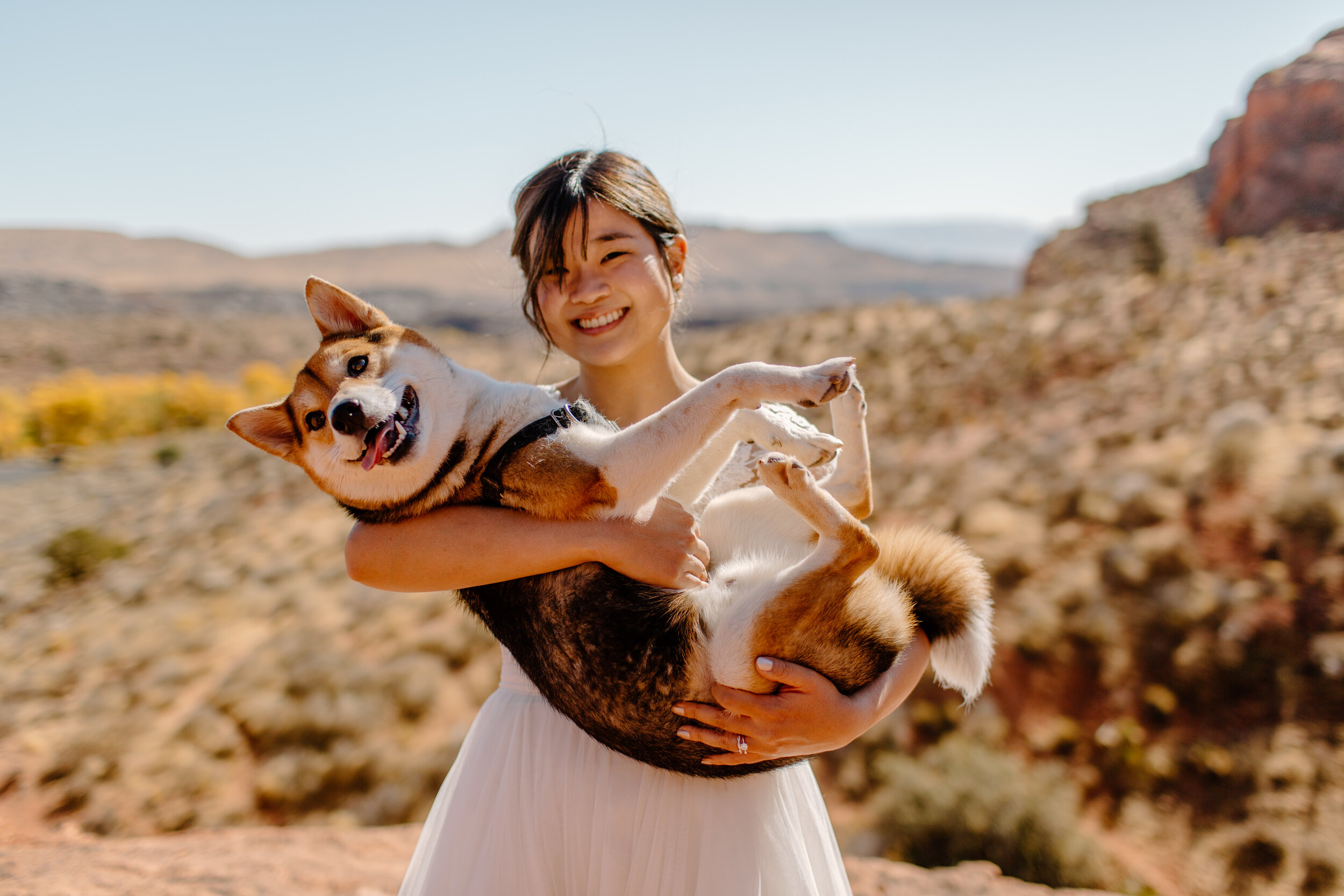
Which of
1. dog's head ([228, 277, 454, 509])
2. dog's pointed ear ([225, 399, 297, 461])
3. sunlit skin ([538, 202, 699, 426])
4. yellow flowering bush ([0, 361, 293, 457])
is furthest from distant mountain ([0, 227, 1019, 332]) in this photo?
dog's pointed ear ([225, 399, 297, 461])

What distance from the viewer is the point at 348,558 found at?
2107 millimetres

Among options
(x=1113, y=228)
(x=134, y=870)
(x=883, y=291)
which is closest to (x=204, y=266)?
(x=883, y=291)

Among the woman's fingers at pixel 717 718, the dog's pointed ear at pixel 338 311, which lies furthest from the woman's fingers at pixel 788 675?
the dog's pointed ear at pixel 338 311

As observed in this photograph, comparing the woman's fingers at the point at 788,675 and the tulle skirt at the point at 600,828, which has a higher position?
the woman's fingers at the point at 788,675

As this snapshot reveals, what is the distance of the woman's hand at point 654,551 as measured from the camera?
1.96 metres

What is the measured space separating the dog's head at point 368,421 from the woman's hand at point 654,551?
0.67 m

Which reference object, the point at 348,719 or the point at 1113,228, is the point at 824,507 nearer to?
the point at 348,719

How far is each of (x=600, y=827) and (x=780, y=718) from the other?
65 cm

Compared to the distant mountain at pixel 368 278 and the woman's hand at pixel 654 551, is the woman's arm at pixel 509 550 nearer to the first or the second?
the woman's hand at pixel 654 551

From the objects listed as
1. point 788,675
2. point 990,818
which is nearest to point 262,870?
point 788,675

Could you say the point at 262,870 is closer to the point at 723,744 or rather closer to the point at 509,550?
the point at 509,550

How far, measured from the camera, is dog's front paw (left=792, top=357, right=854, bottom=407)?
1.89 meters

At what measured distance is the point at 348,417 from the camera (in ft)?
6.49

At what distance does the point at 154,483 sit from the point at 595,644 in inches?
823
